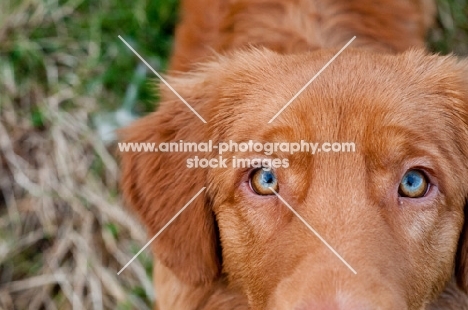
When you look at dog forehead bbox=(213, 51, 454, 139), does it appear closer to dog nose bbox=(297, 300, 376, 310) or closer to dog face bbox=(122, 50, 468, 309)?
dog face bbox=(122, 50, 468, 309)

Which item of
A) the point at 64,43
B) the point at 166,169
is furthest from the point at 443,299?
the point at 64,43

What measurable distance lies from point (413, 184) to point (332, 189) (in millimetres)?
310

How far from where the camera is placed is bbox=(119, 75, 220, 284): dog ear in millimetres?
2795

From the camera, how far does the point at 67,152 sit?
449cm

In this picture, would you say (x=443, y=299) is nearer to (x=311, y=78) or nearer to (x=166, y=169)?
(x=311, y=78)

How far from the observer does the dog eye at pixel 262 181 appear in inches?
98.8

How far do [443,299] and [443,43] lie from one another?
2.68 metres

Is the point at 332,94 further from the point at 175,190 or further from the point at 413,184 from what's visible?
the point at 175,190

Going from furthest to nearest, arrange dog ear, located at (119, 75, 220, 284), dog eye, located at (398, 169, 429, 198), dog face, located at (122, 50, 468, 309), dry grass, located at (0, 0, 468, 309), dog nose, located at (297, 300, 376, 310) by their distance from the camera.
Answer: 1. dry grass, located at (0, 0, 468, 309)
2. dog ear, located at (119, 75, 220, 284)
3. dog eye, located at (398, 169, 429, 198)
4. dog face, located at (122, 50, 468, 309)
5. dog nose, located at (297, 300, 376, 310)

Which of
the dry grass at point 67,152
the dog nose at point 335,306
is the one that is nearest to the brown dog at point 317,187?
the dog nose at point 335,306

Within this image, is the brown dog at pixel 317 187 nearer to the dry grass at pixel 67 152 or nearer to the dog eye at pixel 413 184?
the dog eye at pixel 413 184

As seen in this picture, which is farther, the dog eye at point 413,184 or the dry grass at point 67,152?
the dry grass at point 67,152

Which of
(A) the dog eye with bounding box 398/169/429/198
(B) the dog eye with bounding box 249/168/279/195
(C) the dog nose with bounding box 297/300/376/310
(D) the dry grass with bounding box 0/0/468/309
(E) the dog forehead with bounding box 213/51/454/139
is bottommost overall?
(D) the dry grass with bounding box 0/0/468/309

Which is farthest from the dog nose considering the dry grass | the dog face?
the dry grass
